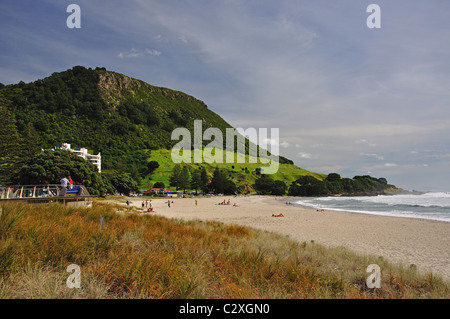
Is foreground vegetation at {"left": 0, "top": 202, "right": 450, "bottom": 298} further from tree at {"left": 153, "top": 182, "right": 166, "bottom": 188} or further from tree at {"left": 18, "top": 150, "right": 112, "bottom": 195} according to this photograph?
tree at {"left": 153, "top": 182, "right": 166, "bottom": 188}

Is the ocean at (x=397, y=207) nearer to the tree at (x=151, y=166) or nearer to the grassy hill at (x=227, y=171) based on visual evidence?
the grassy hill at (x=227, y=171)

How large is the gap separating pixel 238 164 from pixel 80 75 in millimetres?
122712

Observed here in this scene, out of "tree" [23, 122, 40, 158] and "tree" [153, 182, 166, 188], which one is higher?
"tree" [23, 122, 40, 158]

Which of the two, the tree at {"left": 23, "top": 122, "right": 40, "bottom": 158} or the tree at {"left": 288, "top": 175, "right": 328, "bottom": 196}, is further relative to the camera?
the tree at {"left": 288, "top": 175, "right": 328, "bottom": 196}

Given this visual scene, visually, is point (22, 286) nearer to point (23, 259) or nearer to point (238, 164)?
point (23, 259)

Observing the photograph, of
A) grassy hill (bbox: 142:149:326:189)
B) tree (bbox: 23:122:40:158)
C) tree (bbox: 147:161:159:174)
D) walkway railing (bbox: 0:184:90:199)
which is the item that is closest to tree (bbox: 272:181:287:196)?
grassy hill (bbox: 142:149:326:189)

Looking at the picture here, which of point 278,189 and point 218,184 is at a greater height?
point 218,184

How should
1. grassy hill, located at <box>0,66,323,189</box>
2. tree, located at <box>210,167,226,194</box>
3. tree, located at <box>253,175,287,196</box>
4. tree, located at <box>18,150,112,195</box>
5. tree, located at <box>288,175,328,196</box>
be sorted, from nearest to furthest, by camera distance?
1. tree, located at <box>18,150,112,195</box>
2. tree, located at <box>210,167,226,194</box>
3. grassy hill, located at <box>0,66,323,189</box>
4. tree, located at <box>253,175,287,196</box>
5. tree, located at <box>288,175,328,196</box>

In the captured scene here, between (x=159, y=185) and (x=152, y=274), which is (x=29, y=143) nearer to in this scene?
(x=159, y=185)

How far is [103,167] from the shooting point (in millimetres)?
99938

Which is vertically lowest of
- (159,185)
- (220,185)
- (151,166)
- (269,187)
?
(269,187)

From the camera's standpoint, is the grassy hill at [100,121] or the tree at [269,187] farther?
the tree at [269,187]

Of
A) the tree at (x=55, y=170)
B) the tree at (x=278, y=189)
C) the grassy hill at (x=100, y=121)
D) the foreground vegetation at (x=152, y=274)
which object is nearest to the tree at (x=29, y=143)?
the tree at (x=55, y=170)

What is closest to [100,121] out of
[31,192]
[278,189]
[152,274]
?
[278,189]
